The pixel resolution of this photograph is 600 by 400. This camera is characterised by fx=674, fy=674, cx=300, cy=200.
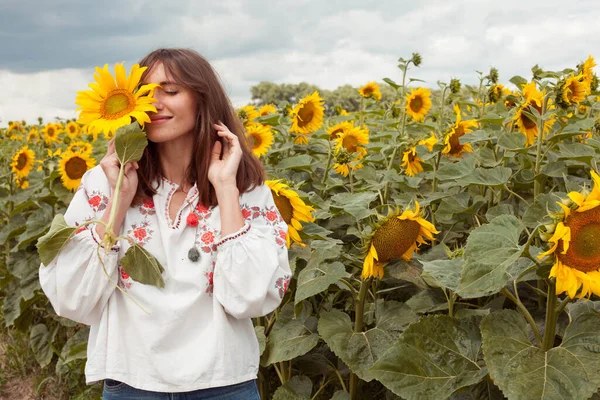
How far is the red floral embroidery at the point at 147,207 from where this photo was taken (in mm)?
1876

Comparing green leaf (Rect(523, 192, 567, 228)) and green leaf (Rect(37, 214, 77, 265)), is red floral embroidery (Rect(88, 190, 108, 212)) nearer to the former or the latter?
green leaf (Rect(37, 214, 77, 265))

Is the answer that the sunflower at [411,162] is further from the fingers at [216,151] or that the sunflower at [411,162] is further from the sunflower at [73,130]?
the sunflower at [73,130]

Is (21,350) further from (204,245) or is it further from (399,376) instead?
(399,376)

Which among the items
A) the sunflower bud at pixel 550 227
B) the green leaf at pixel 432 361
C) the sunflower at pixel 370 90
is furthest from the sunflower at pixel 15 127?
the sunflower bud at pixel 550 227

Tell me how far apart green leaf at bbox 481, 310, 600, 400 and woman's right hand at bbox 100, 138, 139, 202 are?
3.16ft

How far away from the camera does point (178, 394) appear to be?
176 centimetres

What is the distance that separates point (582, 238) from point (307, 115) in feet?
8.23

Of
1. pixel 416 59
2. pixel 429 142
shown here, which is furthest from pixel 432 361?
pixel 416 59

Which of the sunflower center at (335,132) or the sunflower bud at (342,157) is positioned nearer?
the sunflower bud at (342,157)

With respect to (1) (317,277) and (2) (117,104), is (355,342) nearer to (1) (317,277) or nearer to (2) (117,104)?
(1) (317,277)

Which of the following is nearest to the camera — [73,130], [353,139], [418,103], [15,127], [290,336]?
[290,336]

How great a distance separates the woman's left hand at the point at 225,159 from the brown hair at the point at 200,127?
2 centimetres

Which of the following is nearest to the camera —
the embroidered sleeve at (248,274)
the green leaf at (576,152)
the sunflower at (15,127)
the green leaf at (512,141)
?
the embroidered sleeve at (248,274)

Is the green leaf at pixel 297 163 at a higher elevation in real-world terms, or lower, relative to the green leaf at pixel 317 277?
higher
